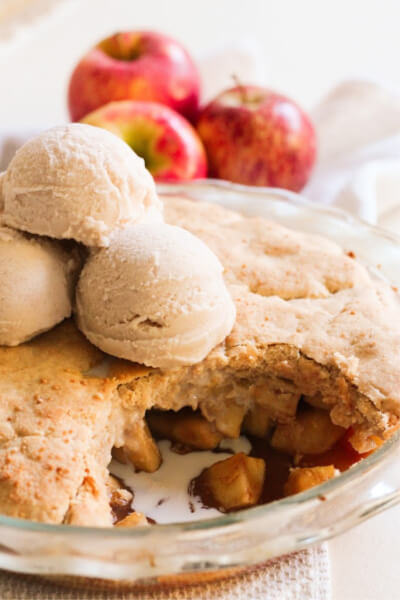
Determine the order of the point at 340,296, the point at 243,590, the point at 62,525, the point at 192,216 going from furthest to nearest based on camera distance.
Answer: the point at 192,216, the point at 340,296, the point at 243,590, the point at 62,525

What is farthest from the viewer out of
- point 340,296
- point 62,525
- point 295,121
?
point 295,121

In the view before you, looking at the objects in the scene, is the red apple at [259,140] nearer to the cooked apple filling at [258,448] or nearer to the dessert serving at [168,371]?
the dessert serving at [168,371]

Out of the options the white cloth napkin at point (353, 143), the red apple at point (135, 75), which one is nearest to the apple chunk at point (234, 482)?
the white cloth napkin at point (353, 143)

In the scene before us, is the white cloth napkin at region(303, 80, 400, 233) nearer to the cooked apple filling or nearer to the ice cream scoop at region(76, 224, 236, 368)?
the cooked apple filling

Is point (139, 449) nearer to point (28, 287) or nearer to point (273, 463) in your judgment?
point (273, 463)

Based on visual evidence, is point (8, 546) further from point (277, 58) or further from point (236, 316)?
point (277, 58)

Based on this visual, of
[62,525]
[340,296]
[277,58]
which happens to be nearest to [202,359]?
[340,296]

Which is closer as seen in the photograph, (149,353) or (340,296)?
(149,353)
